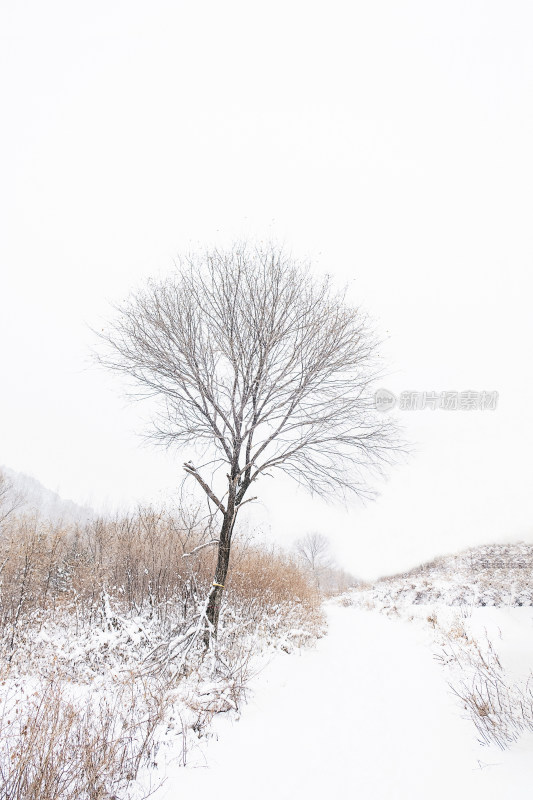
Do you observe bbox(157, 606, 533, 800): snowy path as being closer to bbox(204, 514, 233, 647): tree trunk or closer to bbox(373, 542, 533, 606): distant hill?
bbox(204, 514, 233, 647): tree trunk

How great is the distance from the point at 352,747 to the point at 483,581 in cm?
1058

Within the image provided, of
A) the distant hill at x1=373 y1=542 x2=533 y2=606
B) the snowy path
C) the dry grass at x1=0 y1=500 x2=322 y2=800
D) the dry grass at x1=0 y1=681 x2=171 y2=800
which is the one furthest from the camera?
the distant hill at x1=373 y1=542 x2=533 y2=606

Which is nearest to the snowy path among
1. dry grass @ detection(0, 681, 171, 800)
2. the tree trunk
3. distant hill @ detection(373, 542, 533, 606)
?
dry grass @ detection(0, 681, 171, 800)

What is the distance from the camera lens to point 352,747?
3.52 metres

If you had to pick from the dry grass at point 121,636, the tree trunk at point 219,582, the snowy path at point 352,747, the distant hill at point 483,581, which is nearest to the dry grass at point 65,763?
the dry grass at point 121,636

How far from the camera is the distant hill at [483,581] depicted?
31.3 feet

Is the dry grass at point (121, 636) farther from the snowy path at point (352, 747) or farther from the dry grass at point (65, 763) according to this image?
the snowy path at point (352, 747)

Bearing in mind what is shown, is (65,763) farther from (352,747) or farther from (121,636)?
(121,636)

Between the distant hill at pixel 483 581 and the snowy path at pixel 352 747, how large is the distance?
5.16 meters

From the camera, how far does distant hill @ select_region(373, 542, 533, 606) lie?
955 centimetres

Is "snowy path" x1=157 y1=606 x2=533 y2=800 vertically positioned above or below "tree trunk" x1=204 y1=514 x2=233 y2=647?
below

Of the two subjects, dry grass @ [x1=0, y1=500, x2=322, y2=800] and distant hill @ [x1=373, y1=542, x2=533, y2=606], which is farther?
distant hill @ [x1=373, y1=542, x2=533, y2=606]

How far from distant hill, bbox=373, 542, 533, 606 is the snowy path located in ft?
16.9

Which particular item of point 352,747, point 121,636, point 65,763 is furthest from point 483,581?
point 65,763
